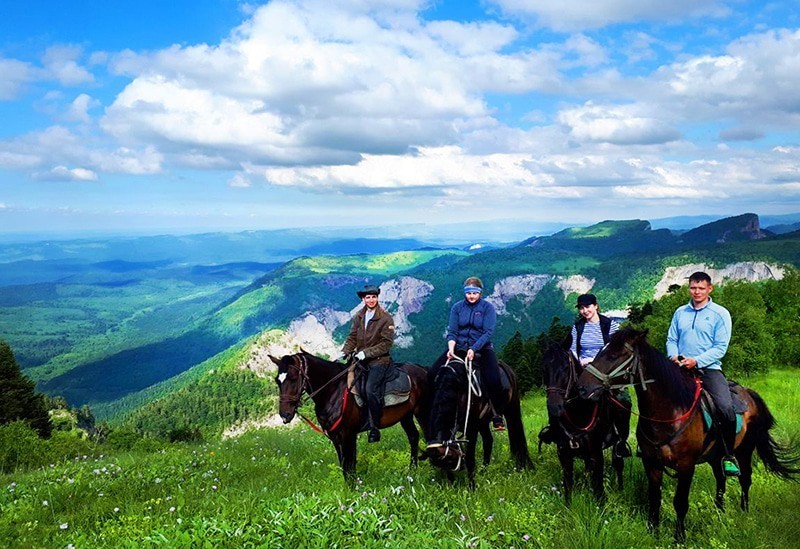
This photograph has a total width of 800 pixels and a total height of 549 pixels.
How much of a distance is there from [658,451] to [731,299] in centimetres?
4397

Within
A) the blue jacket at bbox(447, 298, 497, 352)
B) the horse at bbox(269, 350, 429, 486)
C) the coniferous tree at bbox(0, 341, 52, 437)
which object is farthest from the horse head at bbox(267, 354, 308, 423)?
the coniferous tree at bbox(0, 341, 52, 437)

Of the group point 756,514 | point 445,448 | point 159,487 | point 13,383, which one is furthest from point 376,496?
point 13,383

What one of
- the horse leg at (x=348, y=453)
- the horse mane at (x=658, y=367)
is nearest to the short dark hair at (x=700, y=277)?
the horse mane at (x=658, y=367)

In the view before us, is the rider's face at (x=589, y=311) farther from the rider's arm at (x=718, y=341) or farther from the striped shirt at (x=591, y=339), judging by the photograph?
the rider's arm at (x=718, y=341)

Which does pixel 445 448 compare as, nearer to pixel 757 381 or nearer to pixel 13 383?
pixel 757 381

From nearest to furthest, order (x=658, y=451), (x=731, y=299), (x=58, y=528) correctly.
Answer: (x=58, y=528) → (x=658, y=451) → (x=731, y=299)

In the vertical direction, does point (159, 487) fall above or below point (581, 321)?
below

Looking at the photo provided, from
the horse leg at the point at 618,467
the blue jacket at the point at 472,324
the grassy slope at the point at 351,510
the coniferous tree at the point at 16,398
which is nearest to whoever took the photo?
the grassy slope at the point at 351,510

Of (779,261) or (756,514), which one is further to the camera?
(779,261)

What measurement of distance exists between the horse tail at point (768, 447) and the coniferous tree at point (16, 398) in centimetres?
4232

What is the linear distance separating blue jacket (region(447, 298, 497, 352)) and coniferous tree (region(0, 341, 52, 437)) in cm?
3757

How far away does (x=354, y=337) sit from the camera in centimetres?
1130

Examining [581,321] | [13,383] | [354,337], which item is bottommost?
[13,383]

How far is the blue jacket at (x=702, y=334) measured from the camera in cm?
763
